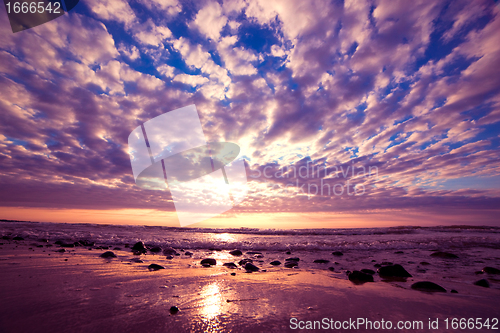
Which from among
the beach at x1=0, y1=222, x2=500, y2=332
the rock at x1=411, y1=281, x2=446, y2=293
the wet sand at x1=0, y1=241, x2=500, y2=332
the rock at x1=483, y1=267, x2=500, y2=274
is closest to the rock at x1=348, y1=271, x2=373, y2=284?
the beach at x1=0, y1=222, x2=500, y2=332

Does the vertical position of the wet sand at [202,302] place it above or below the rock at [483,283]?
above

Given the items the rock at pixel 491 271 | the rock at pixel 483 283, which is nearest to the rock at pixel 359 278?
the rock at pixel 483 283

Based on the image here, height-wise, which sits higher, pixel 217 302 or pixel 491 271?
pixel 217 302

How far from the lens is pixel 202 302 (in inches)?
124

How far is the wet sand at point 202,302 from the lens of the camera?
2430 millimetres

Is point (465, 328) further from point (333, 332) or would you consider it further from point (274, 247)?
point (274, 247)

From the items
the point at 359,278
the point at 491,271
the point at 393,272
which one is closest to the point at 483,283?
the point at 393,272

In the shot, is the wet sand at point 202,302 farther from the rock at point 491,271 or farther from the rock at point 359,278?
the rock at point 491,271

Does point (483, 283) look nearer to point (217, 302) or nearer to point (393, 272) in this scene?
point (393, 272)

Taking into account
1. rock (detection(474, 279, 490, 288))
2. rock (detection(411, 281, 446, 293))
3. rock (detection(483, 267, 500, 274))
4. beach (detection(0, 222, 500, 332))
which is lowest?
rock (detection(483, 267, 500, 274))

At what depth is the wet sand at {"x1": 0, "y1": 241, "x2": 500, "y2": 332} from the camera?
243 cm

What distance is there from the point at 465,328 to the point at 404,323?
2.52 feet

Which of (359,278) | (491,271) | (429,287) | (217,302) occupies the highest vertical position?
(217,302)

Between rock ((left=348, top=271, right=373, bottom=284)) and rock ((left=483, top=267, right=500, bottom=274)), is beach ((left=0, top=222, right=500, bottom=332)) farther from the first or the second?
rock ((left=483, top=267, right=500, bottom=274))
